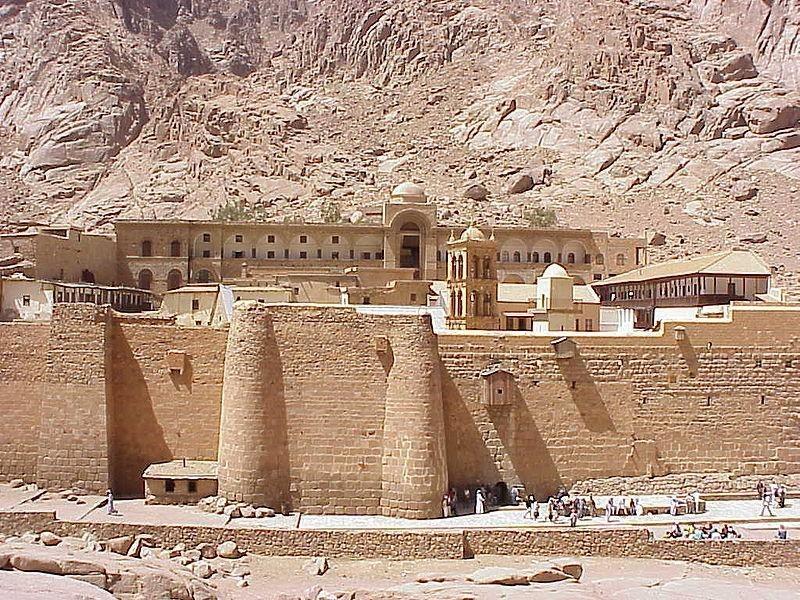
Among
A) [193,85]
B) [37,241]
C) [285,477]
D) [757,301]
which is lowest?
[285,477]

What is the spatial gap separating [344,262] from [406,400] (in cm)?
2806

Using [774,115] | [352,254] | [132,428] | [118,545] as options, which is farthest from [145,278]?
[774,115]

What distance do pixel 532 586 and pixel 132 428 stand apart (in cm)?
949

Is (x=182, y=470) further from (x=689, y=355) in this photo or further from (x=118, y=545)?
(x=689, y=355)

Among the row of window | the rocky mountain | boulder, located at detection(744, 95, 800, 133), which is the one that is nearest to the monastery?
the row of window

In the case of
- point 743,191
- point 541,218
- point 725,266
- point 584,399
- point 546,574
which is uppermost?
point 743,191

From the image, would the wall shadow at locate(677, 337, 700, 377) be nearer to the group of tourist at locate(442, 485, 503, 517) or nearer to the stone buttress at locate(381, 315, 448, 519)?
the group of tourist at locate(442, 485, 503, 517)

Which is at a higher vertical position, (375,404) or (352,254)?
(352,254)

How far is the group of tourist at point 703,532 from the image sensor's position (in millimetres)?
17906

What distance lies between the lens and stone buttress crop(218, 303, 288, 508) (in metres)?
18.9

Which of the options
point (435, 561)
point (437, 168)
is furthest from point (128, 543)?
point (437, 168)

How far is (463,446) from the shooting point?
65.3 feet

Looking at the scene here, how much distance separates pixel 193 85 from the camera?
8762 cm

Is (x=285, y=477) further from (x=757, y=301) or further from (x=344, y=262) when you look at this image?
(x=344, y=262)
